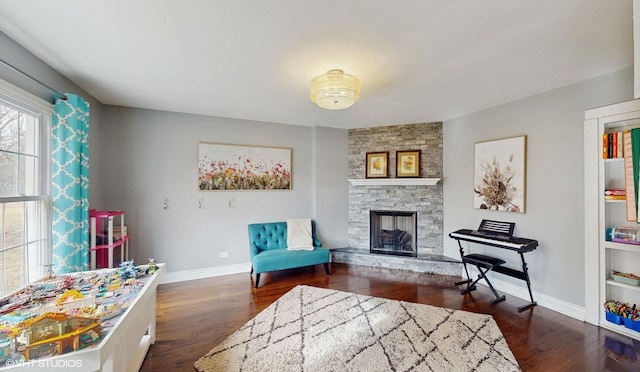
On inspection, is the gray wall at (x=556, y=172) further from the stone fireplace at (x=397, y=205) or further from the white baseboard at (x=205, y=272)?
the white baseboard at (x=205, y=272)

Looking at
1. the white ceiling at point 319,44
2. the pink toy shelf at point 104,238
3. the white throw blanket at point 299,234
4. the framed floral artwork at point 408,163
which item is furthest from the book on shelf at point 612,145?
the pink toy shelf at point 104,238

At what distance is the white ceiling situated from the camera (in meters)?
1.55

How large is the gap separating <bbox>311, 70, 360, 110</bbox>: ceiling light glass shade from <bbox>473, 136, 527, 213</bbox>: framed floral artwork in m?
2.37

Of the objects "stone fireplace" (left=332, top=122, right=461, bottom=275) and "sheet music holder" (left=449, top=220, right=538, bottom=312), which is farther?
"stone fireplace" (left=332, top=122, right=461, bottom=275)

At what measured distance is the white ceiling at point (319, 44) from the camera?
5.10 ft

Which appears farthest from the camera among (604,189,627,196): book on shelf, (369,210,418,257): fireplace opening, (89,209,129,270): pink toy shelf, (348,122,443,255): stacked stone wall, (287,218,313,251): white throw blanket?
(369,210,418,257): fireplace opening

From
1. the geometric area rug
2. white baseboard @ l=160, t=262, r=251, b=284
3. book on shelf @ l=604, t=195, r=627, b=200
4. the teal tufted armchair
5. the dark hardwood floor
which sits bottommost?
the dark hardwood floor

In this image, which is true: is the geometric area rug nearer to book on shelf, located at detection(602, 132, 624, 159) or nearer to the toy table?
the toy table

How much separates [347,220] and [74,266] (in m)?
3.77

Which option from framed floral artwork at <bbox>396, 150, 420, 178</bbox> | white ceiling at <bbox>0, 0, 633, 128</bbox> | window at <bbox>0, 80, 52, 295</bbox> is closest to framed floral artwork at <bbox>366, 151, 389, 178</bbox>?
framed floral artwork at <bbox>396, 150, 420, 178</bbox>

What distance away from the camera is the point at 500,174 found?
331 cm

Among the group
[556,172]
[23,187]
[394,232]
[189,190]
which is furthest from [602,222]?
[23,187]

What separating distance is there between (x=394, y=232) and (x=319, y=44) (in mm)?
3608

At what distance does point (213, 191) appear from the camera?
3916mm
